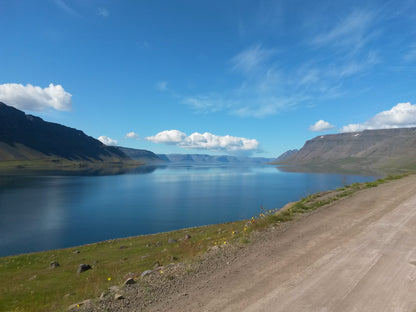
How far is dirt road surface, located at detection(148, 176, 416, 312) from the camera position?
6.62m

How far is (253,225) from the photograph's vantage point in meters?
14.9

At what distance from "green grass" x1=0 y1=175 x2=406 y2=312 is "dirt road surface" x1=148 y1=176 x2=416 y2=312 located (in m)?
2.39

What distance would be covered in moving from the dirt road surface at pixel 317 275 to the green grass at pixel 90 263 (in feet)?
7.83

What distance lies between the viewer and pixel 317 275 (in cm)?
802

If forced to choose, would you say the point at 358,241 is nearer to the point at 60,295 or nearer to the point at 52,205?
the point at 60,295

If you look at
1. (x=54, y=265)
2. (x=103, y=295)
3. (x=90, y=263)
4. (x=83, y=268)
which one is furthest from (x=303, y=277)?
(x=54, y=265)

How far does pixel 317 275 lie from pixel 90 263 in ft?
67.8

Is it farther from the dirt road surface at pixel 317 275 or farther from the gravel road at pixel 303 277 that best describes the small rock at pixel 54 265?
the dirt road surface at pixel 317 275

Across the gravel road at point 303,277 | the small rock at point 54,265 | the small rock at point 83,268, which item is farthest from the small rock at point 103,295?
the small rock at point 54,265

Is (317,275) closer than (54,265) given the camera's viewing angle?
Yes

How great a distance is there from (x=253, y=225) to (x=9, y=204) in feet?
228

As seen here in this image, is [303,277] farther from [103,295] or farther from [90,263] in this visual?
[90,263]

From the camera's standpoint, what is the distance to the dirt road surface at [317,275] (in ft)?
21.7

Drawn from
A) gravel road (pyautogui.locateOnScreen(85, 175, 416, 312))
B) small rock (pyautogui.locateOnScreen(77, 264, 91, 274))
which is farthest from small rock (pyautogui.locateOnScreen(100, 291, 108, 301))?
small rock (pyautogui.locateOnScreen(77, 264, 91, 274))
